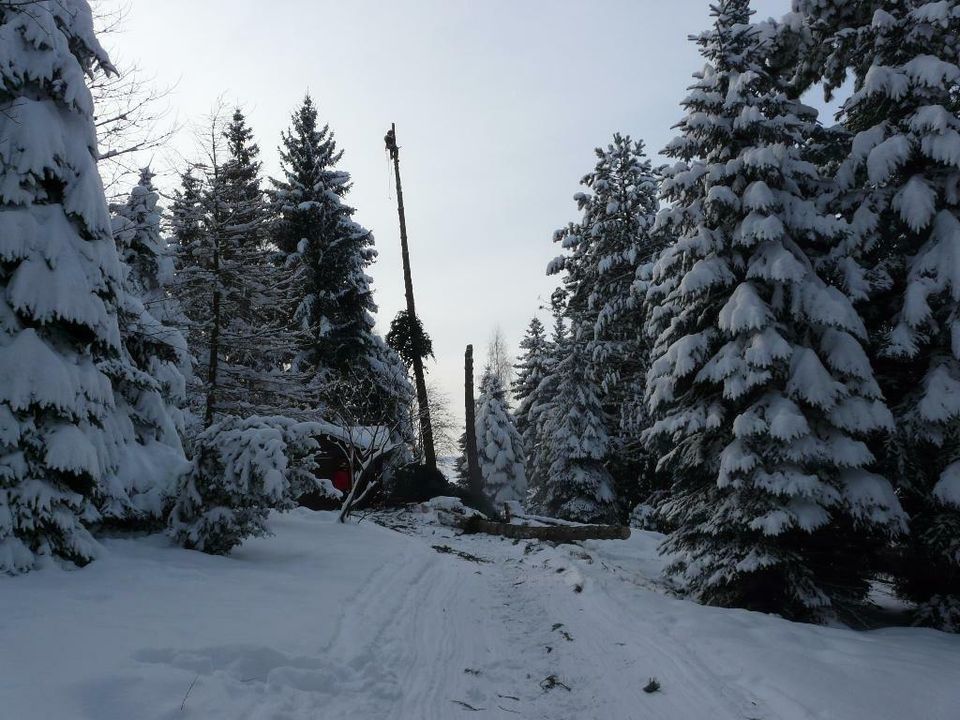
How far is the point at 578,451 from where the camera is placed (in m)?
26.7

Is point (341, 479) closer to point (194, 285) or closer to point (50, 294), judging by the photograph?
point (194, 285)

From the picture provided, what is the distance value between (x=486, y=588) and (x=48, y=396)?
706 centimetres

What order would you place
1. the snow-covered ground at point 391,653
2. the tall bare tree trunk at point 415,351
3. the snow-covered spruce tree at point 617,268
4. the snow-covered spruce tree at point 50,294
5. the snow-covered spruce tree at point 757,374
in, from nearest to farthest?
the snow-covered ground at point 391,653 < the snow-covered spruce tree at point 50,294 < the snow-covered spruce tree at point 757,374 < the snow-covered spruce tree at point 617,268 < the tall bare tree trunk at point 415,351

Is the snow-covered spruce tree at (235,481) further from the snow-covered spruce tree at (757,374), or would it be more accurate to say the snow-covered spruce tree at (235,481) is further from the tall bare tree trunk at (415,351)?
the tall bare tree trunk at (415,351)

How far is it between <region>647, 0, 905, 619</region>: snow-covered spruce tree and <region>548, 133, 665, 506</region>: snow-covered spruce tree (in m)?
9.36

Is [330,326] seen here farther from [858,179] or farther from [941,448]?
[941,448]

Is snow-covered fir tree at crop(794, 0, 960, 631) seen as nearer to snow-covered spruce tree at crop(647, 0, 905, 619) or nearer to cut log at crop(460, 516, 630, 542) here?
snow-covered spruce tree at crop(647, 0, 905, 619)

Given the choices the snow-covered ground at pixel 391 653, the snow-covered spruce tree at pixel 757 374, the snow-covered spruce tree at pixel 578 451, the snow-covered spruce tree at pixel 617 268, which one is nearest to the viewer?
the snow-covered ground at pixel 391 653

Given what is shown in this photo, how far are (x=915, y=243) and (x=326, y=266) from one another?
19.4m

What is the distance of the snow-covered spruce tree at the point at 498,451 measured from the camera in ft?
131

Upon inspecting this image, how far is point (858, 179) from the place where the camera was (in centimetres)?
1080

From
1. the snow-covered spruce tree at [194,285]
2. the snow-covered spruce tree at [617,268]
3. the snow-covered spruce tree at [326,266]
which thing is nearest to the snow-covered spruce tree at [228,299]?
the snow-covered spruce tree at [194,285]

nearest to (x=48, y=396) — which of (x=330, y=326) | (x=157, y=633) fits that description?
(x=157, y=633)

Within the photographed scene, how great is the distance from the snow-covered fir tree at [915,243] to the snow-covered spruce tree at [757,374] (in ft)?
2.05
